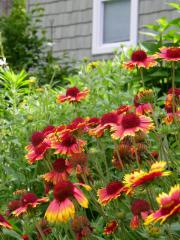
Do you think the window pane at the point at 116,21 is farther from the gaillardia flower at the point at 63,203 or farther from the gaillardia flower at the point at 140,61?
the gaillardia flower at the point at 63,203

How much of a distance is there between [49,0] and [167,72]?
6464 millimetres

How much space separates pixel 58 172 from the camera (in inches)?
90.8

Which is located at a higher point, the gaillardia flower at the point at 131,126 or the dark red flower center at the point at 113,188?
the gaillardia flower at the point at 131,126

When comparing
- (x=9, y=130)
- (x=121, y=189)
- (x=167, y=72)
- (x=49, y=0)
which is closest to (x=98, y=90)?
(x=167, y=72)

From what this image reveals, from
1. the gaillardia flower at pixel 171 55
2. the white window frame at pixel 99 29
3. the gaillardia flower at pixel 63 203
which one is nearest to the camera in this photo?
the gaillardia flower at pixel 63 203

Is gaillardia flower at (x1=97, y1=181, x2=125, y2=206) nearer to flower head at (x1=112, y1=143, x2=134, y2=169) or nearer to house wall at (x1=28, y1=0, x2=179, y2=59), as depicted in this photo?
flower head at (x1=112, y1=143, x2=134, y2=169)

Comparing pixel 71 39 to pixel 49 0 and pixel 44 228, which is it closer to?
pixel 49 0

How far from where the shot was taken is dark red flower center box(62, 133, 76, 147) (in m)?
2.33

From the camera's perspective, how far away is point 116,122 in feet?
7.56

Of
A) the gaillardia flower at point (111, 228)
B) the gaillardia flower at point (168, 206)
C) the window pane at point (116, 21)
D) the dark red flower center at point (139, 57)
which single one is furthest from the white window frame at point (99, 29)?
the gaillardia flower at point (168, 206)

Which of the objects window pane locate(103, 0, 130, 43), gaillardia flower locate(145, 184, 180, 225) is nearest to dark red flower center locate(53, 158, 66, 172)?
gaillardia flower locate(145, 184, 180, 225)

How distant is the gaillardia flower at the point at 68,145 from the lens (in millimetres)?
2322

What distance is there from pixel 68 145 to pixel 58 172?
0.34 feet

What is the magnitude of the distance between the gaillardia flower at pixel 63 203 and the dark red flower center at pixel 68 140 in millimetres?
406
